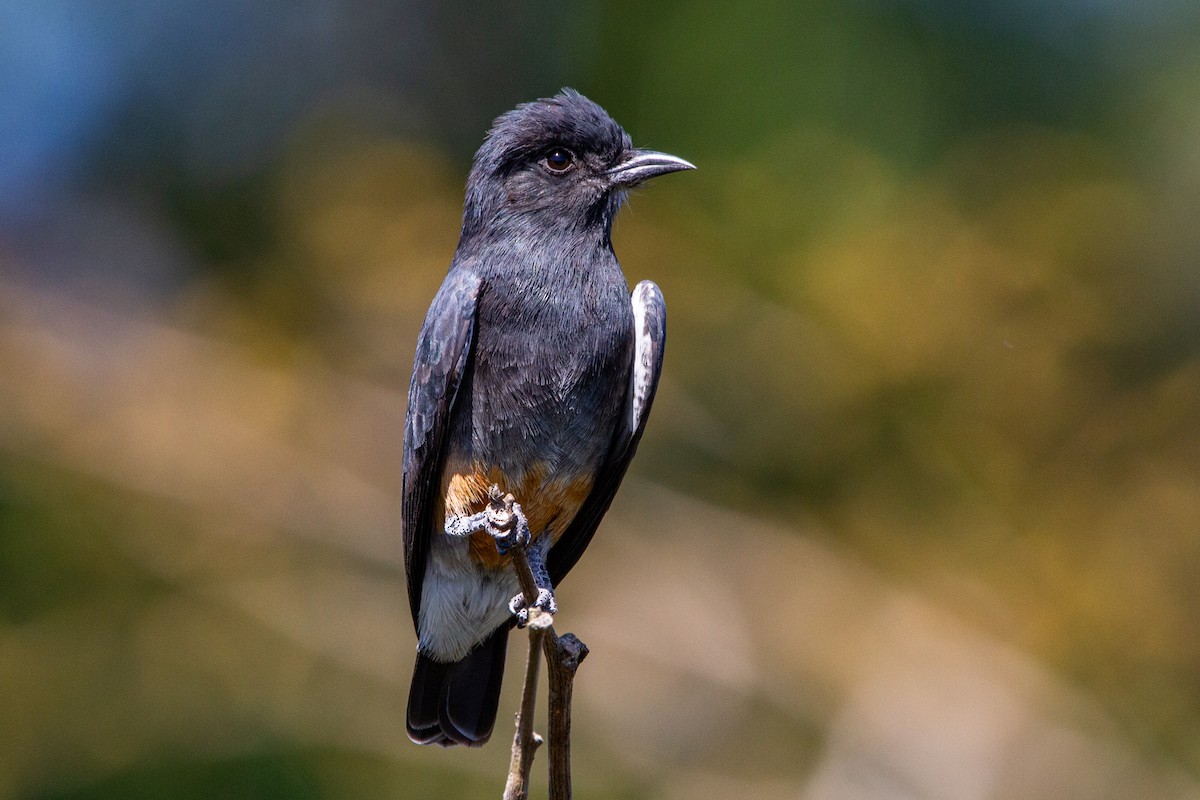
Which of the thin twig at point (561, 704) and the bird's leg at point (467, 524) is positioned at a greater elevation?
the bird's leg at point (467, 524)

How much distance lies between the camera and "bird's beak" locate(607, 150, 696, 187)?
489 centimetres

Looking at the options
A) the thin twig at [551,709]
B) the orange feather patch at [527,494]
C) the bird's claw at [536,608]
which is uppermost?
the orange feather patch at [527,494]

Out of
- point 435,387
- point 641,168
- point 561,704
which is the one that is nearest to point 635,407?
point 435,387

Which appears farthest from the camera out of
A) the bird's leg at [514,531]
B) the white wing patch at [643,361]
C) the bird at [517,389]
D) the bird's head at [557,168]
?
the bird's head at [557,168]

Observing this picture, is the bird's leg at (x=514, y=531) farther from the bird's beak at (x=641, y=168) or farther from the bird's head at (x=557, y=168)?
the bird's beak at (x=641, y=168)

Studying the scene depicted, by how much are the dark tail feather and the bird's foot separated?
3.43 ft

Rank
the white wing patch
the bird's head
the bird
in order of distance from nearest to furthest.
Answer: the bird
the white wing patch
the bird's head

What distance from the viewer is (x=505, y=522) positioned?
402 centimetres

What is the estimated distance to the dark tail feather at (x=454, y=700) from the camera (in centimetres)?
493

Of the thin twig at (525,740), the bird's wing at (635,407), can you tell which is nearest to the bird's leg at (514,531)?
the bird's wing at (635,407)

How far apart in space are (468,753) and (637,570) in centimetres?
185

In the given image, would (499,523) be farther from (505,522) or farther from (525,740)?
(525,740)

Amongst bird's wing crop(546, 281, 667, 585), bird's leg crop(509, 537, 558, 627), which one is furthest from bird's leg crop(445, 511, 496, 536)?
bird's wing crop(546, 281, 667, 585)

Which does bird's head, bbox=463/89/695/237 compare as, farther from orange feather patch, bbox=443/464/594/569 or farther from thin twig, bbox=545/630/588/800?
thin twig, bbox=545/630/588/800
